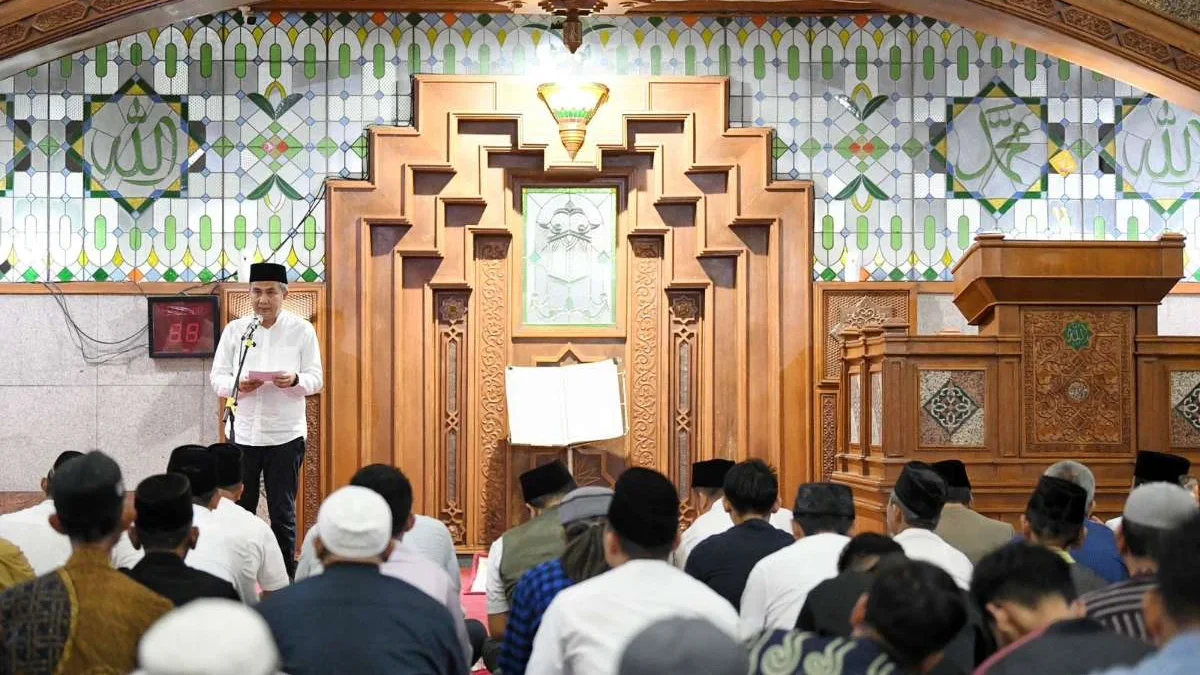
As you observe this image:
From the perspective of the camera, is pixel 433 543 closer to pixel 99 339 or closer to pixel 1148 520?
pixel 1148 520

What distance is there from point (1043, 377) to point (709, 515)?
255 cm

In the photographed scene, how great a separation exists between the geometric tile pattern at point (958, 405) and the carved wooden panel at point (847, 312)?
1.97 metres

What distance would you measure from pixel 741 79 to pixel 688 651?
7471mm

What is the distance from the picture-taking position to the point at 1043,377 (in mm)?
6844

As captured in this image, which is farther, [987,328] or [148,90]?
[148,90]

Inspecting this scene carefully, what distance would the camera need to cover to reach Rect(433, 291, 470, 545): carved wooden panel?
29.0 ft

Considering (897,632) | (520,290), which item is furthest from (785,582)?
(520,290)

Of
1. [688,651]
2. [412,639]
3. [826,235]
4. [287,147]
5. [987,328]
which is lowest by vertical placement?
[412,639]

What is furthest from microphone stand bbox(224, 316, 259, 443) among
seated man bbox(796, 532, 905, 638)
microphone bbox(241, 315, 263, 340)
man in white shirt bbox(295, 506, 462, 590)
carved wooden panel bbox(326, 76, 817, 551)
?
seated man bbox(796, 532, 905, 638)

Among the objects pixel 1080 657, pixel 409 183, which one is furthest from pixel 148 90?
pixel 1080 657

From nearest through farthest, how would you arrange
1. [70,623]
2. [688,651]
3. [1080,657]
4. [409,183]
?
[688,651] < [1080,657] < [70,623] < [409,183]

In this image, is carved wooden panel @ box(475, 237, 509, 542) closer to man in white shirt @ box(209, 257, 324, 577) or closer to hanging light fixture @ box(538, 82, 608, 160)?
hanging light fixture @ box(538, 82, 608, 160)

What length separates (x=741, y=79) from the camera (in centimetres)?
898

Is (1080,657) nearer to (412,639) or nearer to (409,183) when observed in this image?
(412,639)
